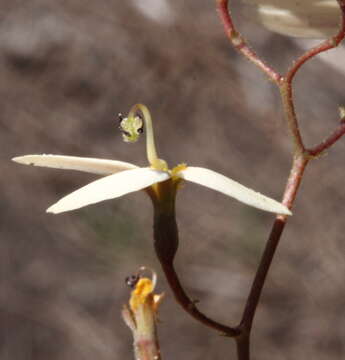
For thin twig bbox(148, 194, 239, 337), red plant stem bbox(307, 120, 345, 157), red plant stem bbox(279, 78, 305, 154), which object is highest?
red plant stem bbox(279, 78, 305, 154)

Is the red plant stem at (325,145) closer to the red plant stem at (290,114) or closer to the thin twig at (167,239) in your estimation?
the red plant stem at (290,114)

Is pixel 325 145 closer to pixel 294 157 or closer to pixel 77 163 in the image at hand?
pixel 294 157

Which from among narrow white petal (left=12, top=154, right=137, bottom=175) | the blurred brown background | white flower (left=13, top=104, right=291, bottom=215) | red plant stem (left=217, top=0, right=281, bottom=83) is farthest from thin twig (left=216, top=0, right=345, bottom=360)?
the blurred brown background

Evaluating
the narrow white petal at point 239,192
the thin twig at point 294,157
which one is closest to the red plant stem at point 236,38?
the thin twig at point 294,157

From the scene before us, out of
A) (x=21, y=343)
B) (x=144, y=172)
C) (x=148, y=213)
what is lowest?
(x=21, y=343)

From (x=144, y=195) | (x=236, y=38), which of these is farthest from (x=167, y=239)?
(x=144, y=195)

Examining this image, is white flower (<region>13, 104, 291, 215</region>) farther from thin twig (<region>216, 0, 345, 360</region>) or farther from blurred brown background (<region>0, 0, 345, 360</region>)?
blurred brown background (<region>0, 0, 345, 360</region>)

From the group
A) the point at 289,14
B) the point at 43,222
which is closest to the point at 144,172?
→ the point at 289,14

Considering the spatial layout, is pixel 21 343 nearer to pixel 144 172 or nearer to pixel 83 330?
pixel 83 330
